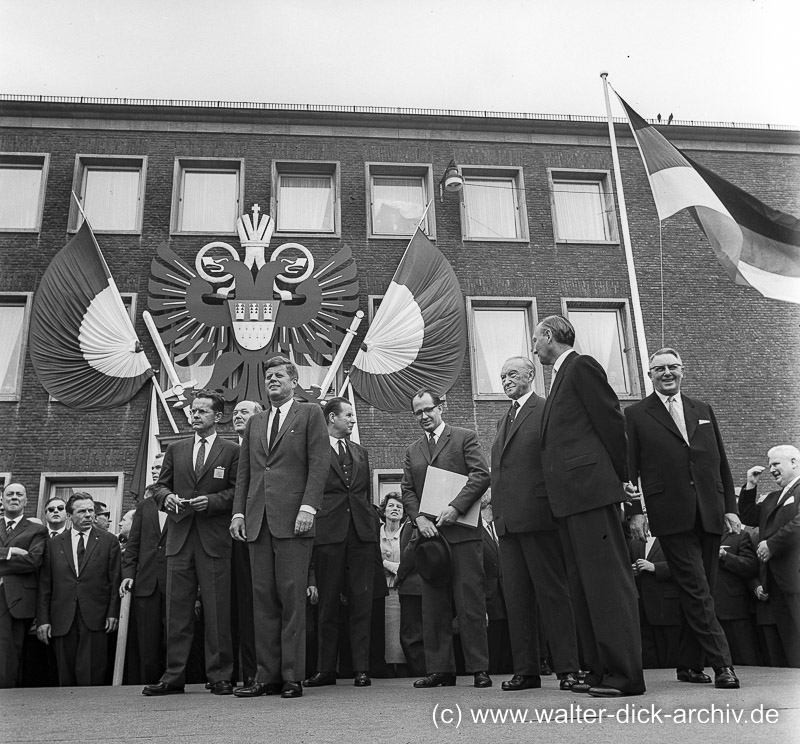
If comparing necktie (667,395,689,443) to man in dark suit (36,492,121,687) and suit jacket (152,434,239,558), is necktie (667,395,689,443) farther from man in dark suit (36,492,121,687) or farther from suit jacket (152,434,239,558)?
man in dark suit (36,492,121,687)

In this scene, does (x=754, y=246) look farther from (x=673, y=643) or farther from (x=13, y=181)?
(x=13, y=181)

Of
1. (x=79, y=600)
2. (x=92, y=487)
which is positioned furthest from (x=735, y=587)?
(x=92, y=487)

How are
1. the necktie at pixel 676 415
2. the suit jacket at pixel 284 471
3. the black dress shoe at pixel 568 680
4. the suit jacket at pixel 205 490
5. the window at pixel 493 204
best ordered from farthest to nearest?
1. the window at pixel 493 204
2. the suit jacket at pixel 205 490
3. the necktie at pixel 676 415
4. the suit jacket at pixel 284 471
5. the black dress shoe at pixel 568 680

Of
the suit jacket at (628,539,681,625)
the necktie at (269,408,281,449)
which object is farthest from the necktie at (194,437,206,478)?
the suit jacket at (628,539,681,625)

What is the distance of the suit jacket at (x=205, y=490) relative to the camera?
5.53 meters

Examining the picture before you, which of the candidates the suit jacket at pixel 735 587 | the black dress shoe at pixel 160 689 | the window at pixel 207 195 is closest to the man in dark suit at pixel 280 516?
the black dress shoe at pixel 160 689

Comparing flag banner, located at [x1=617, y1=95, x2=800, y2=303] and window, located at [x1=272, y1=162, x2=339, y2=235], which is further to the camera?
window, located at [x1=272, y1=162, x2=339, y2=235]

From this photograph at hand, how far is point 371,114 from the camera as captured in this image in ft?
53.1

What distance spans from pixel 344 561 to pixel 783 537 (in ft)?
11.0

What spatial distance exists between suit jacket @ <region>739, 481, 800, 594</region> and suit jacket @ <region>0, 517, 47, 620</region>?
20.1ft

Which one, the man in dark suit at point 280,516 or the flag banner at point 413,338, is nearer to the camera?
the man in dark suit at point 280,516

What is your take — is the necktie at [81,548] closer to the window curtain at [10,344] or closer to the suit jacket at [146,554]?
the suit jacket at [146,554]

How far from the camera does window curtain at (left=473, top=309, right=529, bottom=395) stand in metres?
15.4

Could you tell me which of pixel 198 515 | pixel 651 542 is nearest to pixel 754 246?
pixel 651 542
